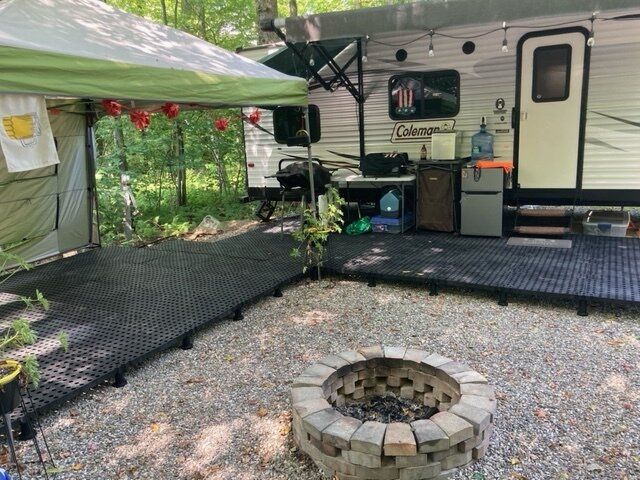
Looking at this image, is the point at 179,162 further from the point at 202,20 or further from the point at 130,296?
the point at 130,296

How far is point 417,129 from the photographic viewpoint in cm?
622

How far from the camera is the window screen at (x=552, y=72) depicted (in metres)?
5.35

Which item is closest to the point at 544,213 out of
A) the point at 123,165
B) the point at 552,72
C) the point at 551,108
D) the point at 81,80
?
the point at 551,108

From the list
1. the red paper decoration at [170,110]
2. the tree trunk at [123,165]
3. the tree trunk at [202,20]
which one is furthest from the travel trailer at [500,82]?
the tree trunk at [202,20]

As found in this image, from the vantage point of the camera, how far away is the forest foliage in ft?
27.4

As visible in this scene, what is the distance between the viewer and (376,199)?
6570 mm

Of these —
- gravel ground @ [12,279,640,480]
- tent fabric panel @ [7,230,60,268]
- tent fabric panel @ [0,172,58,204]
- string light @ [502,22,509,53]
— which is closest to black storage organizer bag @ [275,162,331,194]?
gravel ground @ [12,279,640,480]

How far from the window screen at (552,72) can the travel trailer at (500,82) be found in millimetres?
10

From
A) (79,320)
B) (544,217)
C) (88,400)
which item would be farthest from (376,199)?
(88,400)

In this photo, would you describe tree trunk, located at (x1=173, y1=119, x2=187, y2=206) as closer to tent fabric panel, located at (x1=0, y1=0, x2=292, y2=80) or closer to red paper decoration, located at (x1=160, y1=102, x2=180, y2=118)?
red paper decoration, located at (x1=160, y1=102, x2=180, y2=118)

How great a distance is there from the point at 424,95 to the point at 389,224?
63.4 inches

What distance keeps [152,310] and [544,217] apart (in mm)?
4638

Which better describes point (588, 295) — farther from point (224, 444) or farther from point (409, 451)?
point (224, 444)

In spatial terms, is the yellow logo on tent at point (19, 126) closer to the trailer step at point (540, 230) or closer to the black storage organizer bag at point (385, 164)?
the black storage organizer bag at point (385, 164)
